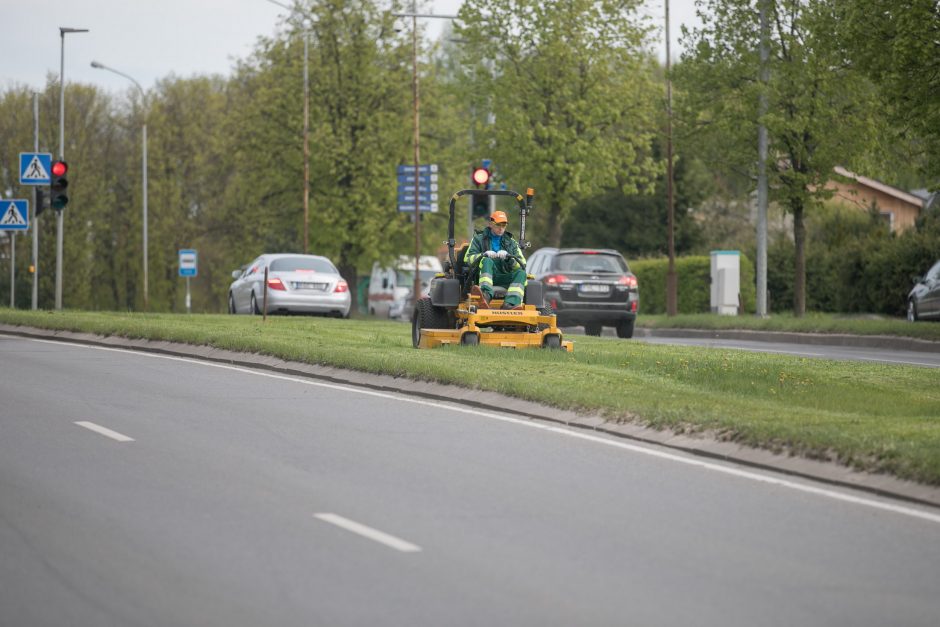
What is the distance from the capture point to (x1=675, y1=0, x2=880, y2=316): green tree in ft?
111

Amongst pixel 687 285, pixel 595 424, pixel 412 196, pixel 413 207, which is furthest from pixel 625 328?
pixel 412 196

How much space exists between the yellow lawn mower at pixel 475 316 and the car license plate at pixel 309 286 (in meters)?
12.3

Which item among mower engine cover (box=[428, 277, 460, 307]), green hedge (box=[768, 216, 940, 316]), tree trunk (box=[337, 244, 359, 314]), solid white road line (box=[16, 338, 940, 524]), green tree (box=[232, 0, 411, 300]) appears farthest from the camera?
tree trunk (box=[337, 244, 359, 314])

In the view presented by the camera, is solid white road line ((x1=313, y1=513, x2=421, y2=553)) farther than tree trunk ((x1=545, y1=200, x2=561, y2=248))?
No

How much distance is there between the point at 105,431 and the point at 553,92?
34.8 m

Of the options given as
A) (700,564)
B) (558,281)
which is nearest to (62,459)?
(700,564)

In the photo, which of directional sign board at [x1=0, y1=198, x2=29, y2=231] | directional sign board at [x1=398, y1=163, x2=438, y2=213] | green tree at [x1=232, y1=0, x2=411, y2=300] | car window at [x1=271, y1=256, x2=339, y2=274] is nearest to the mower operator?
car window at [x1=271, y1=256, x2=339, y2=274]

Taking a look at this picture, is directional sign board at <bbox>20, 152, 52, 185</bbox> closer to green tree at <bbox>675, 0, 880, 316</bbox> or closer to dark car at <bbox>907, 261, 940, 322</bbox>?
green tree at <bbox>675, 0, 880, 316</bbox>

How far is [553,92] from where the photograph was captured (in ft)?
151

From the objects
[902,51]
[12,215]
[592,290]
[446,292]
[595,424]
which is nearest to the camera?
[595,424]

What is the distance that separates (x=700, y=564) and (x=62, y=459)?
5.08 meters

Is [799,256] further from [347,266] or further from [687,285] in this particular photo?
[347,266]

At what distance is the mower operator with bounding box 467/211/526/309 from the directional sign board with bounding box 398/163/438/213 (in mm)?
28435

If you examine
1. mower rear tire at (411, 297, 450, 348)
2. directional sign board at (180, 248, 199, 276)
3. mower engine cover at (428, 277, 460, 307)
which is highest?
directional sign board at (180, 248, 199, 276)
